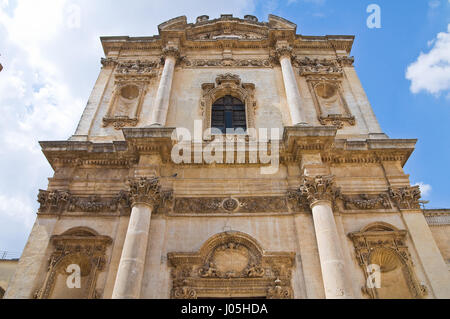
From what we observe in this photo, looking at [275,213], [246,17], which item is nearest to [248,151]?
[275,213]

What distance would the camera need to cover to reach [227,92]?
14.0 meters

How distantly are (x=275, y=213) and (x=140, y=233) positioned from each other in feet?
12.6

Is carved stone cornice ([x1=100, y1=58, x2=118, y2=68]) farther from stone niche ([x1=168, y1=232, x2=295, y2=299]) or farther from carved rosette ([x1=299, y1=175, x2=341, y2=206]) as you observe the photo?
carved rosette ([x1=299, y1=175, x2=341, y2=206])

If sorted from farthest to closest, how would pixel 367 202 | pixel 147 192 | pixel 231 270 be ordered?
pixel 367 202
pixel 147 192
pixel 231 270

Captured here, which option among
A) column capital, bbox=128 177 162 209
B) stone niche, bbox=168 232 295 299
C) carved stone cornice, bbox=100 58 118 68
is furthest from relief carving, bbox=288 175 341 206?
carved stone cornice, bbox=100 58 118 68

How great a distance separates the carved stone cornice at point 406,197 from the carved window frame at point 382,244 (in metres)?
0.85

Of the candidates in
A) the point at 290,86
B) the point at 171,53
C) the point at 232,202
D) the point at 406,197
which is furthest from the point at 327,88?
the point at 232,202

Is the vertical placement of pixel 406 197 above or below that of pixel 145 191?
above

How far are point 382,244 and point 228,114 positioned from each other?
7.13m

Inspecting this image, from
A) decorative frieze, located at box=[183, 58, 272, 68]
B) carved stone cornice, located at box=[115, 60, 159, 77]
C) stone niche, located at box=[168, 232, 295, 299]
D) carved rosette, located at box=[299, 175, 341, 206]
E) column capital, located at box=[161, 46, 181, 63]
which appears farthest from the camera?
decorative frieze, located at box=[183, 58, 272, 68]

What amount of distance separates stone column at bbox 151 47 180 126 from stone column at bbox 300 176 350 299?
5.61 metres

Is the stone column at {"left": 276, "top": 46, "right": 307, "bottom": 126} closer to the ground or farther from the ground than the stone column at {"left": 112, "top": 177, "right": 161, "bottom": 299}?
farther from the ground

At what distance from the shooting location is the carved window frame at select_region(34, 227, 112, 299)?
8.95 metres

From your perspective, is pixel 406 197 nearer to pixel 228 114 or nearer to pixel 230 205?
pixel 230 205
